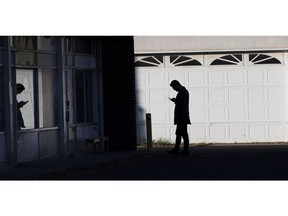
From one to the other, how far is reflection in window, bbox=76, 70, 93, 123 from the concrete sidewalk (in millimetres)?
1069

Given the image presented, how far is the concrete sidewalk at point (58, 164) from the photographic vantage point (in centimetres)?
1756

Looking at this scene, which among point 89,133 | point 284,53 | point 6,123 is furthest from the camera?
point 284,53

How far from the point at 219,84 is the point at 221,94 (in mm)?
299

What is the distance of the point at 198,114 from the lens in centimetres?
2845

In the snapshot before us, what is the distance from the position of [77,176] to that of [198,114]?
11.3 meters

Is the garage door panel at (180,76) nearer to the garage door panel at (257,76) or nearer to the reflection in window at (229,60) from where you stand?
the reflection in window at (229,60)

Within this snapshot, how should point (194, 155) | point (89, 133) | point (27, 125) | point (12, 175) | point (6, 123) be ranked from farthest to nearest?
point (89, 133)
point (194, 155)
point (27, 125)
point (6, 123)
point (12, 175)

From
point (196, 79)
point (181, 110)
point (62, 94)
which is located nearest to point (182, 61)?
point (196, 79)

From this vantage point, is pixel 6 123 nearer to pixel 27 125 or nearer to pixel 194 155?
pixel 27 125

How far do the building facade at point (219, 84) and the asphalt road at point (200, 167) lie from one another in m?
3.05

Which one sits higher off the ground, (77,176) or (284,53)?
(284,53)

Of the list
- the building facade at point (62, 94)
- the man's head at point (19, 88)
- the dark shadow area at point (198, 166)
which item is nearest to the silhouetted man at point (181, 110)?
the dark shadow area at point (198, 166)

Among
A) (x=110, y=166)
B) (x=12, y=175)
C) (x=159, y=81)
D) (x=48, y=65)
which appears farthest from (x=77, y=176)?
(x=159, y=81)

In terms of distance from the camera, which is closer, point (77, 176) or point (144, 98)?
point (77, 176)
